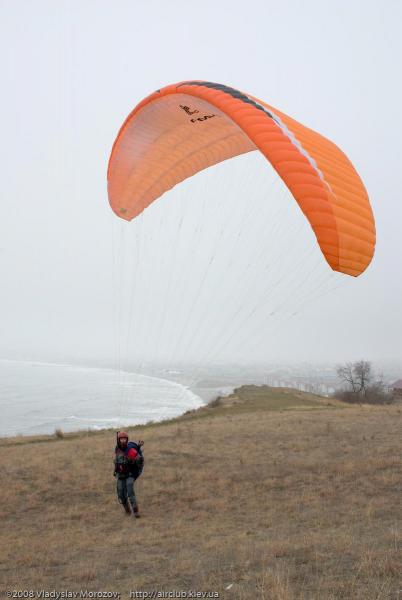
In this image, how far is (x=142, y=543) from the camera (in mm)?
7688

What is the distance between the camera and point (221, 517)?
9.24 meters

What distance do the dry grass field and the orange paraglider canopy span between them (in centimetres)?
402

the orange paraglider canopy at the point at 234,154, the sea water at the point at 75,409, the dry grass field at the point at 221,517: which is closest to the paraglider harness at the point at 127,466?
the dry grass field at the point at 221,517

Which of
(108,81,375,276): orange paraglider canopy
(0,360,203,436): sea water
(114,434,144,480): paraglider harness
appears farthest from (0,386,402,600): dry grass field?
(0,360,203,436): sea water

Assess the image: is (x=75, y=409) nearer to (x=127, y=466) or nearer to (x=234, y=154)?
(x=234, y=154)

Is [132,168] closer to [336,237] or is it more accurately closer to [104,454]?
[336,237]

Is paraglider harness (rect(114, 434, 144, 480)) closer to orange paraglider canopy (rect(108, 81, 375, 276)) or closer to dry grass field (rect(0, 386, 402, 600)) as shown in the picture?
dry grass field (rect(0, 386, 402, 600))

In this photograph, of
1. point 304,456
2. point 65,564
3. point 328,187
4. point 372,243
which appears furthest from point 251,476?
point 328,187

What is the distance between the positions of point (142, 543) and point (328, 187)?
6286 mm

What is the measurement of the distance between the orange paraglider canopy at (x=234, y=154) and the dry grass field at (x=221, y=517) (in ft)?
13.2

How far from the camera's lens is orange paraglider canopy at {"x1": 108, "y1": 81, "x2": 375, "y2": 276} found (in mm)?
7238

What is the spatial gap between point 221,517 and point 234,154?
28.1ft

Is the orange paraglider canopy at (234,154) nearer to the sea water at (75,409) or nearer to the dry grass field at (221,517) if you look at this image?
the dry grass field at (221,517)

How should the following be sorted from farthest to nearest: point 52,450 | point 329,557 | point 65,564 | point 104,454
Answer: point 52,450 < point 104,454 < point 65,564 < point 329,557
